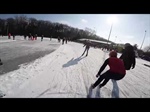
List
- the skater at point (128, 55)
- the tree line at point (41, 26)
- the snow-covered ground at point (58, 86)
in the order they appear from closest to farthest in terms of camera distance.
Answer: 1. the snow-covered ground at point (58, 86)
2. the skater at point (128, 55)
3. the tree line at point (41, 26)

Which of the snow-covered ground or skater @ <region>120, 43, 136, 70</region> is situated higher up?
skater @ <region>120, 43, 136, 70</region>

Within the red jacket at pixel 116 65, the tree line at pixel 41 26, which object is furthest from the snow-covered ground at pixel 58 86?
the tree line at pixel 41 26

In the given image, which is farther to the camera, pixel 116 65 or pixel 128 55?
pixel 128 55

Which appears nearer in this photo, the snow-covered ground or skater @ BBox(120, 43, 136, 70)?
the snow-covered ground

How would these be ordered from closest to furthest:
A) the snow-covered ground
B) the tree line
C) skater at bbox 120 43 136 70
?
1. the snow-covered ground
2. skater at bbox 120 43 136 70
3. the tree line

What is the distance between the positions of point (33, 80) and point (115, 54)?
2.38 m

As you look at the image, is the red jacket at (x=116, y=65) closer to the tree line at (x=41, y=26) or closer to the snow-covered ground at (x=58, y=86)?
the snow-covered ground at (x=58, y=86)

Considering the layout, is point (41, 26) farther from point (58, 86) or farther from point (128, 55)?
point (128, 55)

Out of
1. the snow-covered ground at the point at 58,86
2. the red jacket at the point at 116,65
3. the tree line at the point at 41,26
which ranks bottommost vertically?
the snow-covered ground at the point at 58,86

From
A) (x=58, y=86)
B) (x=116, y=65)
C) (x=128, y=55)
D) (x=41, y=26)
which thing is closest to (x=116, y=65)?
(x=116, y=65)

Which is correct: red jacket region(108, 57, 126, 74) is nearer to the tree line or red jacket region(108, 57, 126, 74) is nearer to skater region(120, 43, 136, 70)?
skater region(120, 43, 136, 70)

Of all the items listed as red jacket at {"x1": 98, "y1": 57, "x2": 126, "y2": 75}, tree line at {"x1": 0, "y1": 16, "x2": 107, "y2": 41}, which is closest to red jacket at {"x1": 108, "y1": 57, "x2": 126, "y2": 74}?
red jacket at {"x1": 98, "y1": 57, "x2": 126, "y2": 75}
